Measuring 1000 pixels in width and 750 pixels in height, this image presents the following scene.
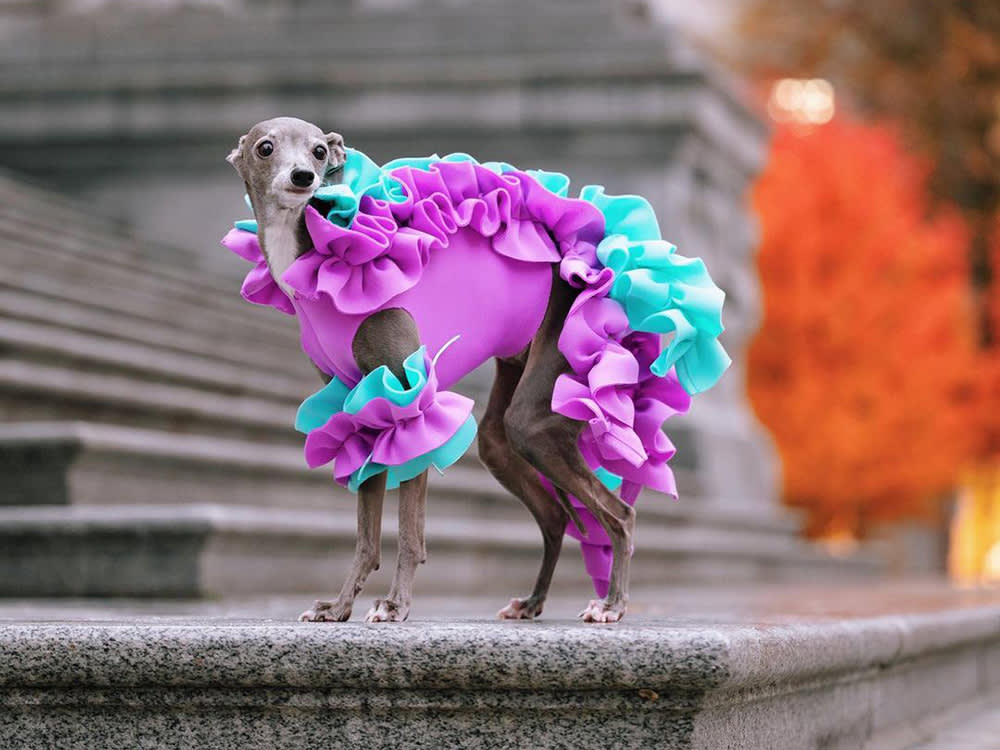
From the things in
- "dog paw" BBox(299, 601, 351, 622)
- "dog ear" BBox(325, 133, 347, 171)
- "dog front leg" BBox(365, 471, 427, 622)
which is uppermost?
"dog ear" BBox(325, 133, 347, 171)

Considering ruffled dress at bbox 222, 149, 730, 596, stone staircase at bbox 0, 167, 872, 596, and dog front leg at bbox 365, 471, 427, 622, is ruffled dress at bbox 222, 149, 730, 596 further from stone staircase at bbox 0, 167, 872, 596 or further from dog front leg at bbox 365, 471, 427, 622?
stone staircase at bbox 0, 167, 872, 596

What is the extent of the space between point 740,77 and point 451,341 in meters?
26.2

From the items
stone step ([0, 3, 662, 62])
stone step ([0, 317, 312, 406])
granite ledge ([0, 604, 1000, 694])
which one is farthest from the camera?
stone step ([0, 3, 662, 62])

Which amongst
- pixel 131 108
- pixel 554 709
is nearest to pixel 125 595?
pixel 554 709

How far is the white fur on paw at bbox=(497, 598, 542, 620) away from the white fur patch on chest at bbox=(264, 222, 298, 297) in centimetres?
97

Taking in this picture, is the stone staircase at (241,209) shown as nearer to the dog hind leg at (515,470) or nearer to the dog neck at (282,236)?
the dog hind leg at (515,470)

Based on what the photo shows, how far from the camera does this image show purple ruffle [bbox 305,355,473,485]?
379cm

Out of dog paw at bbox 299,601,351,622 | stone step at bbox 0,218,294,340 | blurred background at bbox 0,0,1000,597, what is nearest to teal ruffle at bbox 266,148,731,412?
dog paw at bbox 299,601,351,622

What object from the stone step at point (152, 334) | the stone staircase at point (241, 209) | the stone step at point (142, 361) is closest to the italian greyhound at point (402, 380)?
the stone staircase at point (241, 209)

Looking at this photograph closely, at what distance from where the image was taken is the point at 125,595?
5352 millimetres

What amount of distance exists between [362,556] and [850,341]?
66.0ft

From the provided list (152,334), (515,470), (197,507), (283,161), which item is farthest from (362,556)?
(152,334)

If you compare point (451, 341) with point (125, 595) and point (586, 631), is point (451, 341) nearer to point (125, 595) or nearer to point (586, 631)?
point (586, 631)

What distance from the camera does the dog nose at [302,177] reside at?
12.5ft
